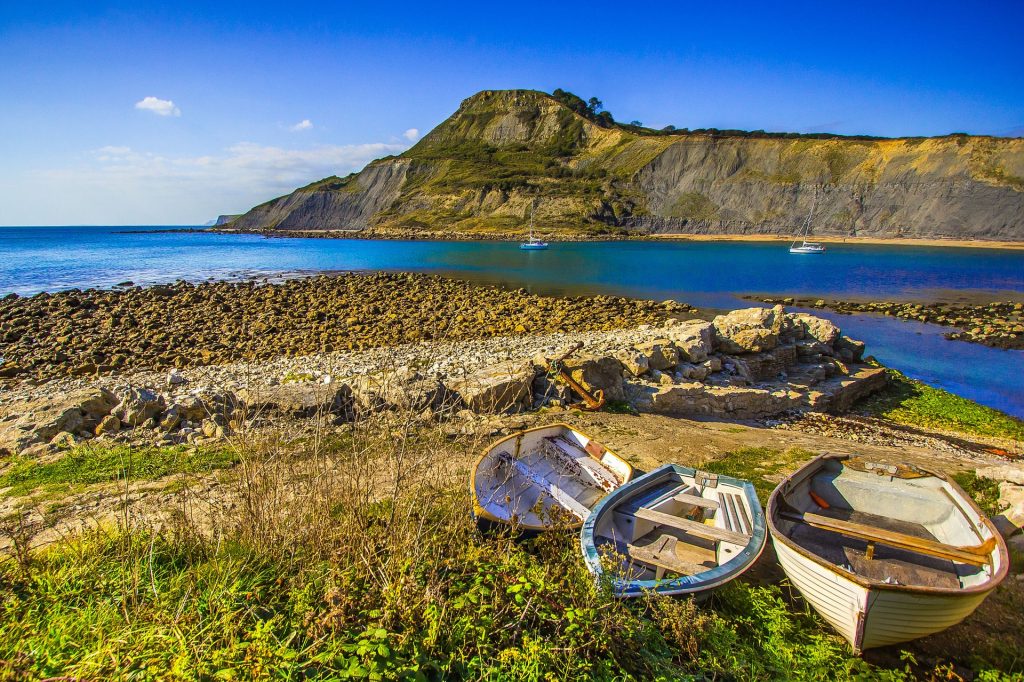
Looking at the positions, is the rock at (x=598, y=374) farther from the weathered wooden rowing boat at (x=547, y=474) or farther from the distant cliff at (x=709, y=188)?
the distant cliff at (x=709, y=188)

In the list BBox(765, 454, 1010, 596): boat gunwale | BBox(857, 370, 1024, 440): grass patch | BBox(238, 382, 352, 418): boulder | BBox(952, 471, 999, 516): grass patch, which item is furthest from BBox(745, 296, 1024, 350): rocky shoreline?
BBox(238, 382, 352, 418): boulder

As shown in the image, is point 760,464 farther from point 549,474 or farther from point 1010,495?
point 549,474

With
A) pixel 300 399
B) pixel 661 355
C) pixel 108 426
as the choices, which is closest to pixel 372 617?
pixel 300 399

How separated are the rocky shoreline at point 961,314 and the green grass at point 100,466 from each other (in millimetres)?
32575

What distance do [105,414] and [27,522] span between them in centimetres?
398

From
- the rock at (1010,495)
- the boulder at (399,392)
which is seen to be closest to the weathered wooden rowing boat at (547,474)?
the boulder at (399,392)

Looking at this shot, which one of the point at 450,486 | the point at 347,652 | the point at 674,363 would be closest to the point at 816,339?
the point at 674,363

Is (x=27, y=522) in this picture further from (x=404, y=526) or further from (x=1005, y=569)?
(x=1005, y=569)

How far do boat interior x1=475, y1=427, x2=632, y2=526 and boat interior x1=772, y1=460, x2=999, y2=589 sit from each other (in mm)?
2419

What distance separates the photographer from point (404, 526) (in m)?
4.30

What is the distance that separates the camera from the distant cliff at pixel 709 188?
10281cm

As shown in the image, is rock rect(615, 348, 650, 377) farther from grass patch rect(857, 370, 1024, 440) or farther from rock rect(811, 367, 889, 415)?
grass patch rect(857, 370, 1024, 440)

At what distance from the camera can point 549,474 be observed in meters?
7.68

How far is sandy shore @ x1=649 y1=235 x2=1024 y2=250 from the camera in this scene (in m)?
98.6
